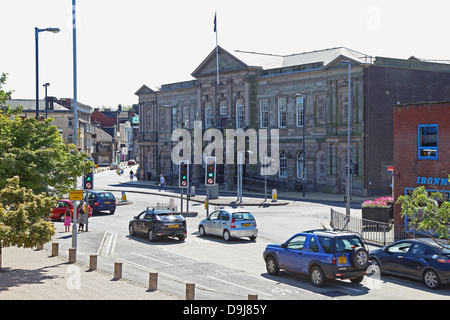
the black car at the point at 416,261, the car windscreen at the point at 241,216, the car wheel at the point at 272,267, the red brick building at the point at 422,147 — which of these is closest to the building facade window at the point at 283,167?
the red brick building at the point at 422,147

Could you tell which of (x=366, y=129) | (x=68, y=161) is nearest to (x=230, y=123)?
(x=366, y=129)

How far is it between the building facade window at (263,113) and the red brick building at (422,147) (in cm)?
3791

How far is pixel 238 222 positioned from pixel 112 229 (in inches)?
339

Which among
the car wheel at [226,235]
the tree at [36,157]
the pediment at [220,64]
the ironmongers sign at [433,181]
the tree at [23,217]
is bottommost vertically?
the car wheel at [226,235]

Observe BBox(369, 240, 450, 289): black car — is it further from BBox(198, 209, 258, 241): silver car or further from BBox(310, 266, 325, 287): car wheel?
BBox(198, 209, 258, 241): silver car

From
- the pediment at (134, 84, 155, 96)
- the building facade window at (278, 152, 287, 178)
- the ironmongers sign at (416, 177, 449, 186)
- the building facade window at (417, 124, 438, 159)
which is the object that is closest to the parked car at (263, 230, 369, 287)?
the ironmongers sign at (416, 177, 449, 186)

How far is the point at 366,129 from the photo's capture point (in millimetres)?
55594

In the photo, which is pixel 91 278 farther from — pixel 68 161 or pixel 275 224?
pixel 275 224

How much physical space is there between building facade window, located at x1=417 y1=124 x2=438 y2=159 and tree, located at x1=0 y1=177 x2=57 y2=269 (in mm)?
16832

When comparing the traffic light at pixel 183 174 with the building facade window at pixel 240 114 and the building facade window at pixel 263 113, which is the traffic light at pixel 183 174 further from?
the building facade window at pixel 240 114

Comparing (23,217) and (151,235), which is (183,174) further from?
(23,217)

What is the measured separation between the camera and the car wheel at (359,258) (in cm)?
1822

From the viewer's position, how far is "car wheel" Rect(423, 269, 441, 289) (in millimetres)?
18500

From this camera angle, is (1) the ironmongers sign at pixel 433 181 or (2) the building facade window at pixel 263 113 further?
(2) the building facade window at pixel 263 113
